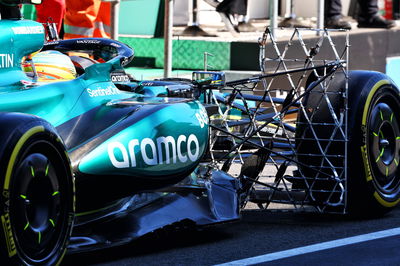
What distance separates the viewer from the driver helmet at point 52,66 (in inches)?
272

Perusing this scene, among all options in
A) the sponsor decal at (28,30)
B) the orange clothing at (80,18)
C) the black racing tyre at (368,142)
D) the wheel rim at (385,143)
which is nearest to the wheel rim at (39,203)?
the sponsor decal at (28,30)

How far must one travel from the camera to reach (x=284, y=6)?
59.5ft

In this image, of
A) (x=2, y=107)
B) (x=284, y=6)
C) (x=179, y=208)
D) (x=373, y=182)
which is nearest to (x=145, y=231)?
(x=179, y=208)

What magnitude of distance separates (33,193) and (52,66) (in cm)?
188

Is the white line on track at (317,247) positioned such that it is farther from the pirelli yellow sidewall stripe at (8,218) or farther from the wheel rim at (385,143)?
the pirelli yellow sidewall stripe at (8,218)

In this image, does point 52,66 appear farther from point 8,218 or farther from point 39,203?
point 8,218

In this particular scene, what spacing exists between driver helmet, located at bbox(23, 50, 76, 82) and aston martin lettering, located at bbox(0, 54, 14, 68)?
0.76 metres

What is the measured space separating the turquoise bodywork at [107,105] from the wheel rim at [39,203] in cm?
41

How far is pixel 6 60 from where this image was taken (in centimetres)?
598

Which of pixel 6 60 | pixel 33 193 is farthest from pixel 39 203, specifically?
pixel 6 60

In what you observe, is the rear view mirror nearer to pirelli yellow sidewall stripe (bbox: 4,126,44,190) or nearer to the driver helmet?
the driver helmet

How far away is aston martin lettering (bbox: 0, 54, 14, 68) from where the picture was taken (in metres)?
5.95

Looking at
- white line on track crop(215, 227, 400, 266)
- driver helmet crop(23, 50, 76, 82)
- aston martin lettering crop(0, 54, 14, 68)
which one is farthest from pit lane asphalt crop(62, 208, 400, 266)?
driver helmet crop(23, 50, 76, 82)

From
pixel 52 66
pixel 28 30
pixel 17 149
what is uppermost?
pixel 28 30
